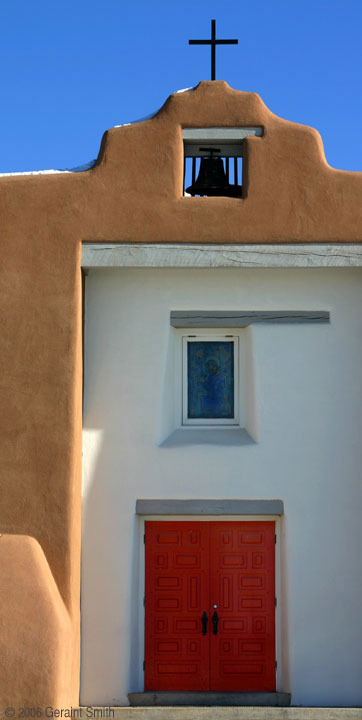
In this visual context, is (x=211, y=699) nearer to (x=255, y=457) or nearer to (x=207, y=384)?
(x=255, y=457)

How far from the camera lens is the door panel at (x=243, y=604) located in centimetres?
992

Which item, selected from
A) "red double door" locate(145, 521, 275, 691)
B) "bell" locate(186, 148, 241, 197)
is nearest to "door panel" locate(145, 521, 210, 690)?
"red double door" locate(145, 521, 275, 691)

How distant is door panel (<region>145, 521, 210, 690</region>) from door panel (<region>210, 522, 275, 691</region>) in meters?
0.12

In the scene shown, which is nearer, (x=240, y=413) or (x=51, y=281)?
(x=51, y=281)

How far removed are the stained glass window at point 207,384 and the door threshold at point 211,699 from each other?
10.1 feet

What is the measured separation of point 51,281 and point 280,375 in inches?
111

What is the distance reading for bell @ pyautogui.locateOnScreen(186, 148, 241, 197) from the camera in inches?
420

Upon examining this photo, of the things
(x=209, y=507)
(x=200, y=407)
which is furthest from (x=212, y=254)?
(x=209, y=507)

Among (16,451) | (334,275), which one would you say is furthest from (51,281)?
(334,275)

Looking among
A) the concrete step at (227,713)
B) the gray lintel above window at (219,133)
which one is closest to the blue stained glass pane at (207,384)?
the gray lintel above window at (219,133)

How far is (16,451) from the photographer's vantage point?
9.35 meters

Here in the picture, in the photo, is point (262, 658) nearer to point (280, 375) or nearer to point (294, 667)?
point (294, 667)

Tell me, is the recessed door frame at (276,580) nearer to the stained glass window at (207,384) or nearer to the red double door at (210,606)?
the red double door at (210,606)

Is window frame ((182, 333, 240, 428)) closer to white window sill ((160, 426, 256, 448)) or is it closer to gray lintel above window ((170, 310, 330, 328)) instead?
white window sill ((160, 426, 256, 448))
